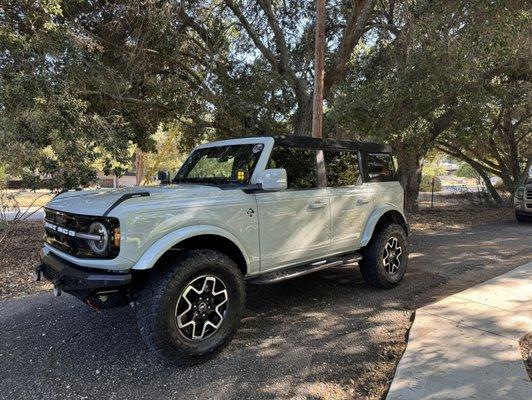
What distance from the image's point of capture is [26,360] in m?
3.74

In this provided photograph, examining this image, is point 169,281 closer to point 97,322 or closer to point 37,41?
point 97,322

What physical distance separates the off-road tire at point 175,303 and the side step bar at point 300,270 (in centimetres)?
39

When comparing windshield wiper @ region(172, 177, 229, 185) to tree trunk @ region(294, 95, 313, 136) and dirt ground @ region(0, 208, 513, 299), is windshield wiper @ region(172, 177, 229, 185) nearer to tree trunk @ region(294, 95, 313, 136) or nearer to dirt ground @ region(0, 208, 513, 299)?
dirt ground @ region(0, 208, 513, 299)

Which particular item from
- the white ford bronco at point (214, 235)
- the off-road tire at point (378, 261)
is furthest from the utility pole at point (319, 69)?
Result: the off-road tire at point (378, 261)

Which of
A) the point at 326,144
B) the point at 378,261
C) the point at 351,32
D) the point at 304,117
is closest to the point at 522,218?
the point at 304,117

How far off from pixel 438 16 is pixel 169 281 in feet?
25.1

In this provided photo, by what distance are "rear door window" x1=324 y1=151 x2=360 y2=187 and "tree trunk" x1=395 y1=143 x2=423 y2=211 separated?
1028 cm

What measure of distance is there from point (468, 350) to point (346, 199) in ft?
6.86

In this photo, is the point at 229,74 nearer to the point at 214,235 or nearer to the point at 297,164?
the point at 297,164

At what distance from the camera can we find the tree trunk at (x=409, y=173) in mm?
15436

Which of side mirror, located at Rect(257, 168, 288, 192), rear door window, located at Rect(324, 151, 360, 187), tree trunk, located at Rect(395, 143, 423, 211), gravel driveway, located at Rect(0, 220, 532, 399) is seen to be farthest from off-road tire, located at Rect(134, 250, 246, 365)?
tree trunk, located at Rect(395, 143, 423, 211)

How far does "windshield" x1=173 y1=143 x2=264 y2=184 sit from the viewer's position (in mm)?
4531

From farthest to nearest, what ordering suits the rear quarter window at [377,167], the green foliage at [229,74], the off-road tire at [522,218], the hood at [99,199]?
the off-road tire at [522,218], the green foliage at [229,74], the rear quarter window at [377,167], the hood at [99,199]

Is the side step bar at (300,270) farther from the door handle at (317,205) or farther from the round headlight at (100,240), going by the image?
the round headlight at (100,240)
